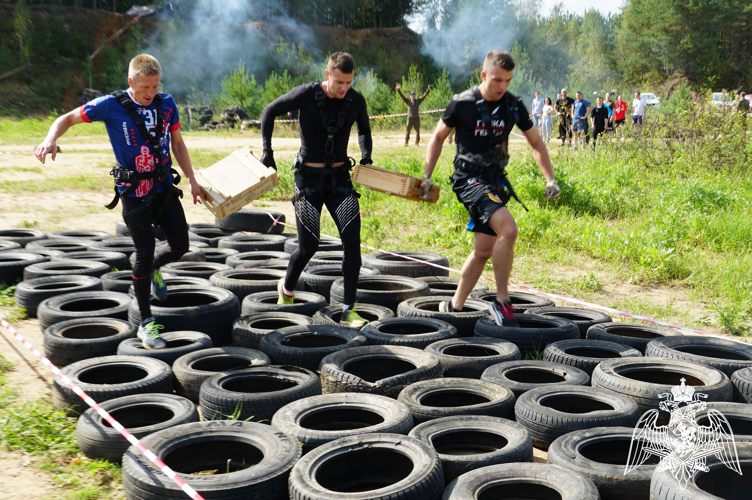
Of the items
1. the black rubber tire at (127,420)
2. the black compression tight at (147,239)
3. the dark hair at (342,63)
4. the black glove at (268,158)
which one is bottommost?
the black rubber tire at (127,420)

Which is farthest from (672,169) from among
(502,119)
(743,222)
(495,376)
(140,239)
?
(140,239)

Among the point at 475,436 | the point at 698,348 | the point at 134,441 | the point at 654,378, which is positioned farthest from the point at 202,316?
the point at 698,348

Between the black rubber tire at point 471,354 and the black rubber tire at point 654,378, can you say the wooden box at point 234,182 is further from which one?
the black rubber tire at point 654,378

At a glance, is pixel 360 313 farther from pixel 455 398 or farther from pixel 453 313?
pixel 455 398

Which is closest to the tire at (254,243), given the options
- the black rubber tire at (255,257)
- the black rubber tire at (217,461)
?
the black rubber tire at (255,257)

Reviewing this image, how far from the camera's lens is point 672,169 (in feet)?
44.8

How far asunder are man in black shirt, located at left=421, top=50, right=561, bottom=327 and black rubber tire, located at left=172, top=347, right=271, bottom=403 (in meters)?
2.05

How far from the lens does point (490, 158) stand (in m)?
5.24

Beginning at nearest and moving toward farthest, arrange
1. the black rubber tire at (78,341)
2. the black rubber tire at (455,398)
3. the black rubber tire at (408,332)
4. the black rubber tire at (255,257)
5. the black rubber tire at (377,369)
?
the black rubber tire at (455,398), the black rubber tire at (377,369), the black rubber tire at (78,341), the black rubber tire at (408,332), the black rubber tire at (255,257)

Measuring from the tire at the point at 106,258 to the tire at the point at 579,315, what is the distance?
187 inches

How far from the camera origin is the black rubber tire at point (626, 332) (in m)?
5.17

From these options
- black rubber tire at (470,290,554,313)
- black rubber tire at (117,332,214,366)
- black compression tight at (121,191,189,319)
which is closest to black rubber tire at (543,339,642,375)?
black rubber tire at (470,290,554,313)

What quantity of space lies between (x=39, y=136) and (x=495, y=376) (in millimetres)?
24794

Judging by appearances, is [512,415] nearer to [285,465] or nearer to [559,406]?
[559,406]
